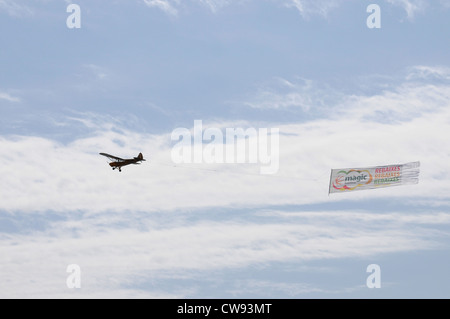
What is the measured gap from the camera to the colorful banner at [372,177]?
12544cm

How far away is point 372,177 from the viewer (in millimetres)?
127625

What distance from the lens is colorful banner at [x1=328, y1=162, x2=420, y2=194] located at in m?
125
